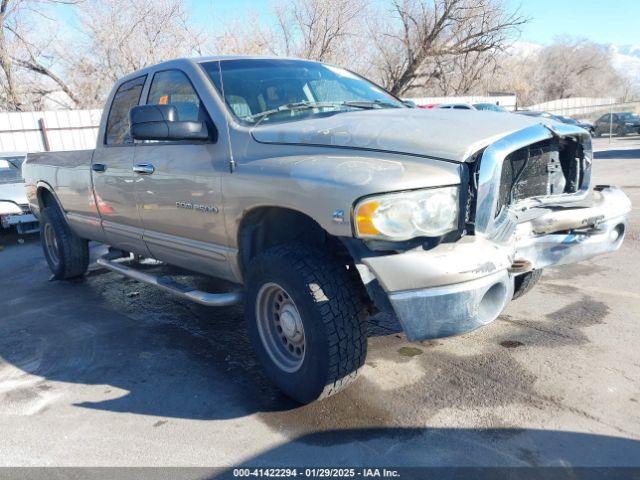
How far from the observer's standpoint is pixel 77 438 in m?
3.01

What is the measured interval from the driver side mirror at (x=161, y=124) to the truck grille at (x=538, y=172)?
1.87 metres

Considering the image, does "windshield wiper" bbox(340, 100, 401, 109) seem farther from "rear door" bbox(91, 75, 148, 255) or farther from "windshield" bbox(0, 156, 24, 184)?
"windshield" bbox(0, 156, 24, 184)

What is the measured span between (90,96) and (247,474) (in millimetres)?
27741

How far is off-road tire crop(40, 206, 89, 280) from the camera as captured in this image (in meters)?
5.91

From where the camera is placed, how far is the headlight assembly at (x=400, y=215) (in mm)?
2557

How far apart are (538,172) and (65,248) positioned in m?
4.83

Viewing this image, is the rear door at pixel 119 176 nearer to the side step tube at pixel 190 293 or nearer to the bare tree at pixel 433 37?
the side step tube at pixel 190 293

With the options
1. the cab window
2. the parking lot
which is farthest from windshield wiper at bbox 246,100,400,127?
the parking lot

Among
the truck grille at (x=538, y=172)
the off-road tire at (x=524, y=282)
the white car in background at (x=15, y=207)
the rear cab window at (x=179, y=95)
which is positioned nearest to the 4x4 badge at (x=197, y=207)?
the rear cab window at (x=179, y=95)

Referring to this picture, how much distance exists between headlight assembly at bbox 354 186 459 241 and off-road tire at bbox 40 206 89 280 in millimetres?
4340

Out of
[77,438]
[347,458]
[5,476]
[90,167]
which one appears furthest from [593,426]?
[90,167]

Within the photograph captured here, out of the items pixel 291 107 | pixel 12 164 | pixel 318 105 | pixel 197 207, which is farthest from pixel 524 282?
pixel 12 164

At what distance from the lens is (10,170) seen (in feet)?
31.5

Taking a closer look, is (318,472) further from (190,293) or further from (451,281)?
(190,293)
